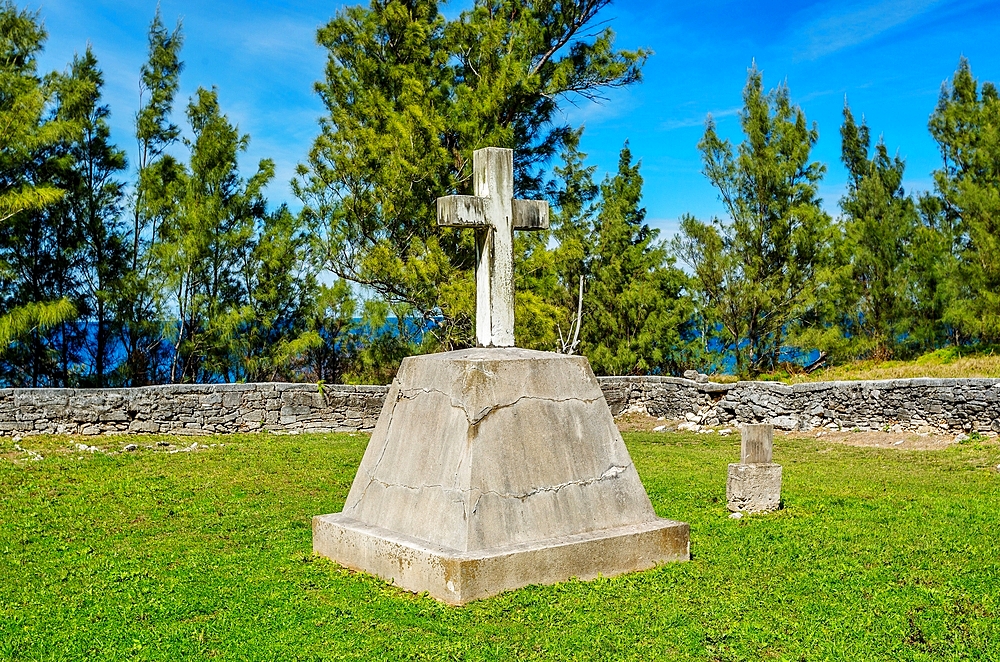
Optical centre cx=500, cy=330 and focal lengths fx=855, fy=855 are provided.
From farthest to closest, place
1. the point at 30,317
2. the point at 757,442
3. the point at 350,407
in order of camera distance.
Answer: the point at 350,407, the point at 30,317, the point at 757,442

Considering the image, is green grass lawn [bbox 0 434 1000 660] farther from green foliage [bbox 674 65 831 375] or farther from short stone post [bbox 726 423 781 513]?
green foliage [bbox 674 65 831 375]

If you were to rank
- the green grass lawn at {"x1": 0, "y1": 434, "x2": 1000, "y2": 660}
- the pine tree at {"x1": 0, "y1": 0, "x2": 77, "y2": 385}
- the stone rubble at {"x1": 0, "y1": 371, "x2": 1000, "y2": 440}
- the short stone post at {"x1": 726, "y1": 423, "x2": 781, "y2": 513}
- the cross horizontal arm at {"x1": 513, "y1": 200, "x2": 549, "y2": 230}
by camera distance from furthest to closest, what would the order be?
the pine tree at {"x1": 0, "y1": 0, "x2": 77, "y2": 385}
the stone rubble at {"x1": 0, "y1": 371, "x2": 1000, "y2": 440}
the short stone post at {"x1": 726, "y1": 423, "x2": 781, "y2": 513}
the cross horizontal arm at {"x1": 513, "y1": 200, "x2": 549, "y2": 230}
the green grass lawn at {"x1": 0, "y1": 434, "x2": 1000, "y2": 660}

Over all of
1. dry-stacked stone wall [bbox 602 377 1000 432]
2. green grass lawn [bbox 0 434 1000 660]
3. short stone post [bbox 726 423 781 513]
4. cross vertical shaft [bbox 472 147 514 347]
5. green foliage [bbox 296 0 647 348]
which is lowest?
green grass lawn [bbox 0 434 1000 660]

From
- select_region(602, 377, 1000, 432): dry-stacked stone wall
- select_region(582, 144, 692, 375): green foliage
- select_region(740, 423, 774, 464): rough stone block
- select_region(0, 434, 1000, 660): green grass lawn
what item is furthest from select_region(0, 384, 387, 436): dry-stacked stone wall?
select_region(740, 423, 774, 464): rough stone block

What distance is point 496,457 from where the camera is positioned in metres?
4.86

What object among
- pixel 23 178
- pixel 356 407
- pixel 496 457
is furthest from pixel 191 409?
pixel 496 457

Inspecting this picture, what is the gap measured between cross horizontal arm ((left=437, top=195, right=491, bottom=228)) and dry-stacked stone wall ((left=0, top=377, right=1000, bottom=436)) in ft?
32.9

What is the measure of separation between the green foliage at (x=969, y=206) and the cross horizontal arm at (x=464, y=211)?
15.7 meters

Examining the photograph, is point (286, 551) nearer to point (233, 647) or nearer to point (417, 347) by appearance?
point (233, 647)

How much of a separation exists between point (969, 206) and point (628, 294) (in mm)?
7670

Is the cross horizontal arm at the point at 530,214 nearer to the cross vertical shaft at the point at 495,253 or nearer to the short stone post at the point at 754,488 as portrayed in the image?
the cross vertical shaft at the point at 495,253

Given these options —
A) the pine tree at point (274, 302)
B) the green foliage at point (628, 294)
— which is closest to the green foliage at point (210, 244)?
the pine tree at point (274, 302)

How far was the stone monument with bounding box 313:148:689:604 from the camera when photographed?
15.5 ft

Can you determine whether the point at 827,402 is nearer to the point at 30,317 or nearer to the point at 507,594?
the point at 507,594
